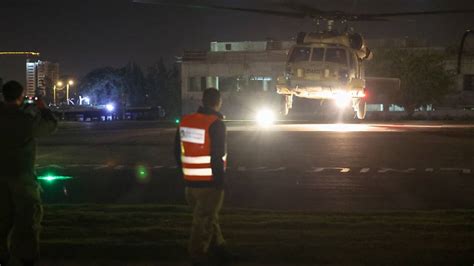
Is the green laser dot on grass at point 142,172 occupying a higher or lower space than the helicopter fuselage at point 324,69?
lower

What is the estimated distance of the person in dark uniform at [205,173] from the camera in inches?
359

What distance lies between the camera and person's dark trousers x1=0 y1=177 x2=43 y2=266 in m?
8.55

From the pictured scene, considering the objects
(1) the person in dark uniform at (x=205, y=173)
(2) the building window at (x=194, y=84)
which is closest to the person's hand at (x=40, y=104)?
(1) the person in dark uniform at (x=205, y=173)

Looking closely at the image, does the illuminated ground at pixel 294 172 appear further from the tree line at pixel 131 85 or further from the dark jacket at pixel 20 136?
the tree line at pixel 131 85

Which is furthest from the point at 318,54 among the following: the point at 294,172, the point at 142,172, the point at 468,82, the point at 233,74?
the point at 468,82

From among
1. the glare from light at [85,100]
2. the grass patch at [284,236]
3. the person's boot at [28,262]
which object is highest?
the person's boot at [28,262]

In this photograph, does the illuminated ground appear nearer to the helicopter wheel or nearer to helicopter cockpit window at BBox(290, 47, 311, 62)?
the helicopter wheel

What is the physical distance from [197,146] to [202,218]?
0.86 meters

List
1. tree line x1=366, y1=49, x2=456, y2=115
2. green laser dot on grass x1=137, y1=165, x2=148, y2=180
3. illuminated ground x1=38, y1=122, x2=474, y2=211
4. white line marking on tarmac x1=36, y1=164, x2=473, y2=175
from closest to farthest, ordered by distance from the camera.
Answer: illuminated ground x1=38, y1=122, x2=474, y2=211, green laser dot on grass x1=137, y1=165, x2=148, y2=180, white line marking on tarmac x1=36, y1=164, x2=473, y2=175, tree line x1=366, y1=49, x2=456, y2=115

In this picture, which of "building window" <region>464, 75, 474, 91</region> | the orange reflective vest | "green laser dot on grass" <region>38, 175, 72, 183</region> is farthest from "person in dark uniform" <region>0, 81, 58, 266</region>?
"building window" <region>464, 75, 474, 91</region>

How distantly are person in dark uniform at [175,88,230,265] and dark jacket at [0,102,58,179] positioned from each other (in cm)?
161

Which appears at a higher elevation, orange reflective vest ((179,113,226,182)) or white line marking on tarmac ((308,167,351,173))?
orange reflective vest ((179,113,226,182))

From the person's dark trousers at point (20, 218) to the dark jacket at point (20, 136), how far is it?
0.39 ft

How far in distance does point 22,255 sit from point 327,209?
7.75m
